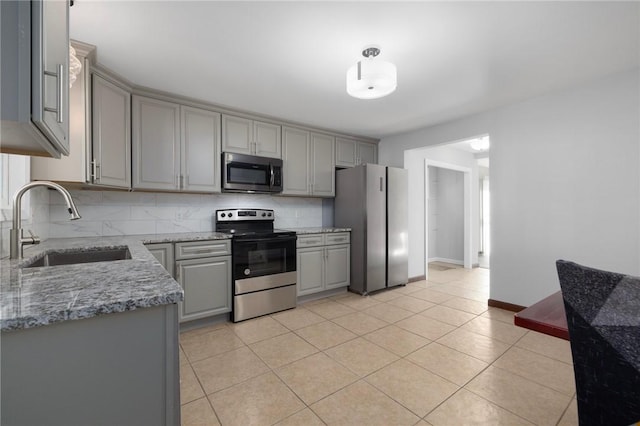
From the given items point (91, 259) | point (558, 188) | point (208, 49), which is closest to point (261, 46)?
point (208, 49)

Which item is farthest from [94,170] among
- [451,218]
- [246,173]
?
[451,218]

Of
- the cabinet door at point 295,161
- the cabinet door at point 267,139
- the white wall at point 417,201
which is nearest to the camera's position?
the cabinet door at point 267,139

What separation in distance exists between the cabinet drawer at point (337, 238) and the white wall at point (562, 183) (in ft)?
5.81

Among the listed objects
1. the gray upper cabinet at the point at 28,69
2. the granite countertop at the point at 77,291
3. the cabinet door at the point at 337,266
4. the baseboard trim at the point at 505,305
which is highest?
the gray upper cabinet at the point at 28,69

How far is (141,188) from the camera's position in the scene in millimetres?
2600

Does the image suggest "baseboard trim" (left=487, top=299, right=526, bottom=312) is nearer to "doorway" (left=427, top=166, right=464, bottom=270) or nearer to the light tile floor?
the light tile floor

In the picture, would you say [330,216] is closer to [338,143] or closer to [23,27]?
[338,143]

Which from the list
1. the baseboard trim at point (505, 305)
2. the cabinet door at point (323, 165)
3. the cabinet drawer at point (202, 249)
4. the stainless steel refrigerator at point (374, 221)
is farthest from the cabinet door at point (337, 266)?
the baseboard trim at point (505, 305)

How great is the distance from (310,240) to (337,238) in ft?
1.48

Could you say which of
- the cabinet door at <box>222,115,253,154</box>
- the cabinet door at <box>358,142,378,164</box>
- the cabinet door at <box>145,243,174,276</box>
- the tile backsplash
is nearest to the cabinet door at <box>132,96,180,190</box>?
the tile backsplash

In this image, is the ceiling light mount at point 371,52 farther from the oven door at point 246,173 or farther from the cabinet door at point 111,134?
the cabinet door at point 111,134

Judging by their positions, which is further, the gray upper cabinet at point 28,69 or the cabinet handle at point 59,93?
the cabinet handle at point 59,93

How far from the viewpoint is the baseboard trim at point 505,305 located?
120 inches

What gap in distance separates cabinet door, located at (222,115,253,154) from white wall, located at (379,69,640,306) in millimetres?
2717
